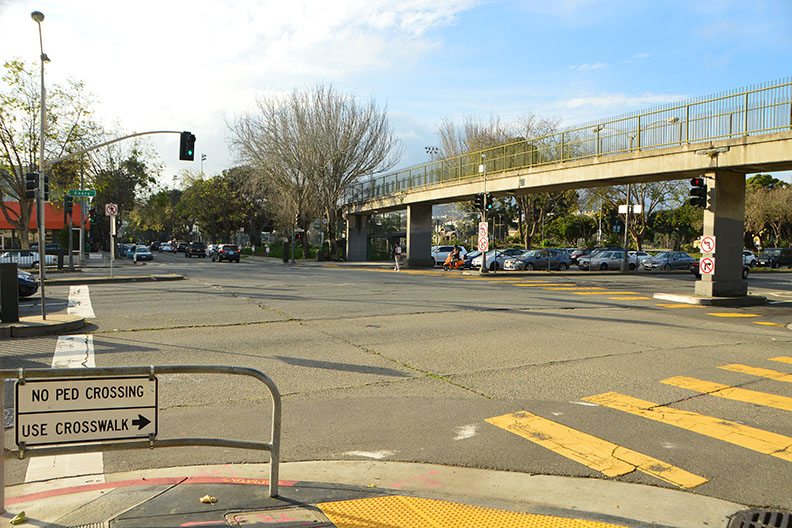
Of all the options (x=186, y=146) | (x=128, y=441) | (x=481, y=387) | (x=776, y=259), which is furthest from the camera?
(x=776, y=259)

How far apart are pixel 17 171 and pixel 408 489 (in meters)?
44.3

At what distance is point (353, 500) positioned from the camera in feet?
13.3

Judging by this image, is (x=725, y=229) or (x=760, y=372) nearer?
(x=760, y=372)

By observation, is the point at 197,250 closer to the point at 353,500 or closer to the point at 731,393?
the point at 731,393

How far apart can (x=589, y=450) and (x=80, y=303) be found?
15.8 meters

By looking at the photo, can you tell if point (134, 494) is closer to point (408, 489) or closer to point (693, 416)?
point (408, 489)

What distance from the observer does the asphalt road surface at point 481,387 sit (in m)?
5.17

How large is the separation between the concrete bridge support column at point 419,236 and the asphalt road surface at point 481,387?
87.5 ft

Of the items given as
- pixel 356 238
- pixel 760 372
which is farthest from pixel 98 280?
pixel 356 238

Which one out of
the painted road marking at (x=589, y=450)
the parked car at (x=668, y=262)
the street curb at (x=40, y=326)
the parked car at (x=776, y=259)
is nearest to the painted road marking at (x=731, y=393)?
the painted road marking at (x=589, y=450)

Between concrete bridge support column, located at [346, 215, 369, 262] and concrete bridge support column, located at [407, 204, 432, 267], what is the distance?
13.6 meters

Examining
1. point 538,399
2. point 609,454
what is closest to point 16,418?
point 609,454

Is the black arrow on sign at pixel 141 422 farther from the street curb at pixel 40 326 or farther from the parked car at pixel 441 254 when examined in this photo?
the parked car at pixel 441 254

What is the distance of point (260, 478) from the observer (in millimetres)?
4547
